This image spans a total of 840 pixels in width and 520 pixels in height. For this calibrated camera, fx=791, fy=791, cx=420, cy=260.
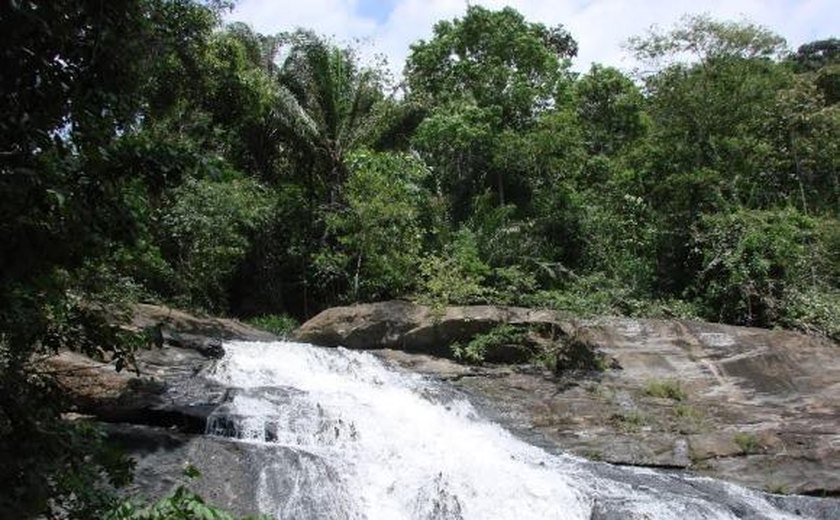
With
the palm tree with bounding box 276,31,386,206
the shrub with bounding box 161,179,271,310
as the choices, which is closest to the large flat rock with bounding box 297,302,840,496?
the shrub with bounding box 161,179,271,310

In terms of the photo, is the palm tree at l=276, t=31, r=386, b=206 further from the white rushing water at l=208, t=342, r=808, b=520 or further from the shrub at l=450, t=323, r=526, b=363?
the white rushing water at l=208, t=342, r=808, b=520

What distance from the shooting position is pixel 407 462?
1127 cm

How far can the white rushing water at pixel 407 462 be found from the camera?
33.9ft

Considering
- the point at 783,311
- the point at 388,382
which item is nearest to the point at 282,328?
the point at 388,382

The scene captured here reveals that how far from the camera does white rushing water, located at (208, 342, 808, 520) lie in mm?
10344

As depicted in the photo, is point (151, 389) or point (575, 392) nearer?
point (151, 389)

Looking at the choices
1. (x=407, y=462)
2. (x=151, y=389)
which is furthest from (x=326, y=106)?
(x=407, y=462)

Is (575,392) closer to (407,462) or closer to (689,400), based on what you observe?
(689,400)

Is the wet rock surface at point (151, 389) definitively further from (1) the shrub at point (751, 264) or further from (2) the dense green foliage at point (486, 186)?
(1) the shrub at point (751, 264)

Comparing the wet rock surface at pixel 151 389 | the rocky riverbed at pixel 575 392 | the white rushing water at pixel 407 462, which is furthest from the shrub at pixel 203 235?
the white rushing water at pixel 407 462

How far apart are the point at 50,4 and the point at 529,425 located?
11.5 m

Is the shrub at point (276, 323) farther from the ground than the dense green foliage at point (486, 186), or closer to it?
closer to it

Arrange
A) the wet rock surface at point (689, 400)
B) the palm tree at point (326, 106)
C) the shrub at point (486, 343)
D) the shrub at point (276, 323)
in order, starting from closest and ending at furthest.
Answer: the wet rock surface at point (689, 400)
the shrub at point (486, 343)
the shrub at point (276, 323)
the palm tree at point (326, 106)

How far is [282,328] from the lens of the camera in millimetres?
21047
